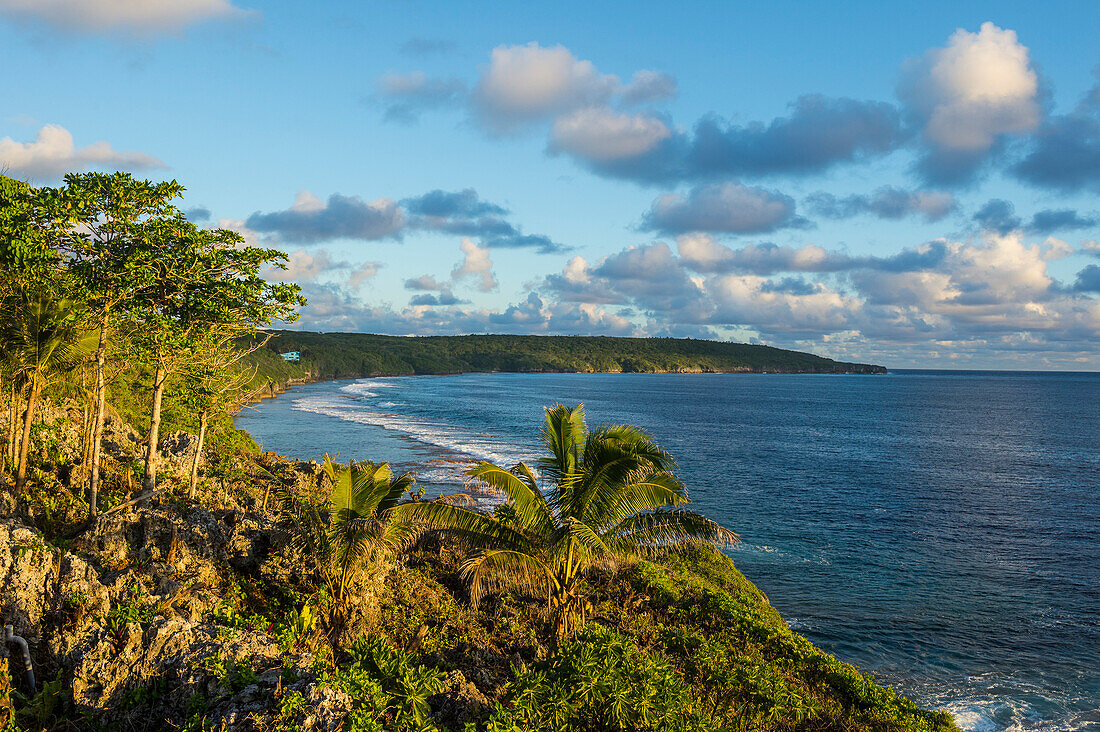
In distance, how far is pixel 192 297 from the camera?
15492 millimetres

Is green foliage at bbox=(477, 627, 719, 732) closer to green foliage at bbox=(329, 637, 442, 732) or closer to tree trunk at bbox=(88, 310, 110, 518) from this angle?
green foliage at bbox=(329, 637, 442, 732)

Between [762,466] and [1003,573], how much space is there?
2698 centimetres

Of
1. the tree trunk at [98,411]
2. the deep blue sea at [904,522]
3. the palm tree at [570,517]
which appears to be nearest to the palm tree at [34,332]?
the tree trunk at [98,411]

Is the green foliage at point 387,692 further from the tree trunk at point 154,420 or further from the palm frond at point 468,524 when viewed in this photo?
the tree trunk at point 154,420

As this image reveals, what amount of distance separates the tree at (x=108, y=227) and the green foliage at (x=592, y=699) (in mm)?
11353

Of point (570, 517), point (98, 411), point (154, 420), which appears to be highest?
point (98, 411)

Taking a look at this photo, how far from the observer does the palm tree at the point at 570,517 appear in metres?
14.3

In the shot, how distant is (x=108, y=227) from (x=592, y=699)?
13.7 meters

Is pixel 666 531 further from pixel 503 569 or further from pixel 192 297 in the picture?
pixel 192 297

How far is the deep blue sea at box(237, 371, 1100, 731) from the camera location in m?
23.0

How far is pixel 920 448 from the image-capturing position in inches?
2943

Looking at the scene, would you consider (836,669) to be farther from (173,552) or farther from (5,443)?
(5,443)

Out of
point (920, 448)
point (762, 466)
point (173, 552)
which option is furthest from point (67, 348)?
Result: point (920, 448)

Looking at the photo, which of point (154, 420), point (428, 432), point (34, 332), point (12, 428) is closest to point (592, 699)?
point (154, 420)
